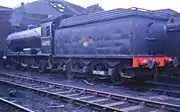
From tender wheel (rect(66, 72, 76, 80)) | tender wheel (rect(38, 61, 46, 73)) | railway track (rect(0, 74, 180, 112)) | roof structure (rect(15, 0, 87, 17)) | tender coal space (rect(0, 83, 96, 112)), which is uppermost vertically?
roof structure (rect(15, 0, 87, 17))

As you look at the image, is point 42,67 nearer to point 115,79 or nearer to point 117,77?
point 115,79

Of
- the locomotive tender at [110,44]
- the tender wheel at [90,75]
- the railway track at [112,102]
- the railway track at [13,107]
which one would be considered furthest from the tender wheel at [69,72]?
the railway track at [13,107]

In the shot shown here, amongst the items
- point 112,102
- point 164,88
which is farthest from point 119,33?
point 112,102

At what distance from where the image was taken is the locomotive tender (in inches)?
425

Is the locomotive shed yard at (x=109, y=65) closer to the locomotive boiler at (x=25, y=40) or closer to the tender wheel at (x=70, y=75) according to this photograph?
the tender wheel at (x=70, y=75)

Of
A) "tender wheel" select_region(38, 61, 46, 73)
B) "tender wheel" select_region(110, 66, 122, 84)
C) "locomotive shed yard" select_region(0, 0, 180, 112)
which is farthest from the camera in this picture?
"tender wheel" select_region(38, 61, 46, 73)

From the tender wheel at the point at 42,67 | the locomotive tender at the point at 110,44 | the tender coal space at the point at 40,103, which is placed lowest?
the tender coal space at the point at 40,103

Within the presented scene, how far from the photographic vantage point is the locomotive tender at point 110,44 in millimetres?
10805

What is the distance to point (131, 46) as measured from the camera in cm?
1067

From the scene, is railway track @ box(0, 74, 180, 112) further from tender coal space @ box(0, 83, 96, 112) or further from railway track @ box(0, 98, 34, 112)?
railway track @ box(0, 98, 34, 112)

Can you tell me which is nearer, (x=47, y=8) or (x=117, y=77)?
(x=117, y=77)

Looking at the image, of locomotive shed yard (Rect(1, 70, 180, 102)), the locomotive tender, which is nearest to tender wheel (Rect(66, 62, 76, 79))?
the locomotive tender

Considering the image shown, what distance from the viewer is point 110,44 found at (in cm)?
1162

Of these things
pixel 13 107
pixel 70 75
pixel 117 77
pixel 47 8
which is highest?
pixel 47 8
